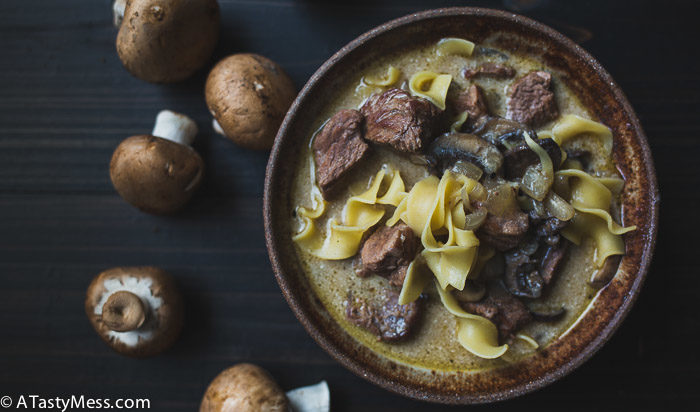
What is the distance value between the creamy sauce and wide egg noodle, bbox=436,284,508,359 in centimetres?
10

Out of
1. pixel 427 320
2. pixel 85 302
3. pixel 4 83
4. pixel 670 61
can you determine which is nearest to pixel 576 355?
pixel 427 320

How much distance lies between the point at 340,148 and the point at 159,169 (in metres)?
1.38

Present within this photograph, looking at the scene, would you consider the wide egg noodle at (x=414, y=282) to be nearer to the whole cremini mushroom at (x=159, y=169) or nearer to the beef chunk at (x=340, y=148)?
the beef chunk at (x=340, y=148)

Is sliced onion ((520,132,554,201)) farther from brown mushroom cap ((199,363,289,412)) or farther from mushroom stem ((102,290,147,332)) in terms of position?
mushroom stem ((102,290,147,332))

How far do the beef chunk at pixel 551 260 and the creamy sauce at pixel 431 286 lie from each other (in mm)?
102

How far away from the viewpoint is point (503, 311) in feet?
10.7

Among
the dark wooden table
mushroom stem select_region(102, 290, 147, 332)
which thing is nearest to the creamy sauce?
the dark wooden table

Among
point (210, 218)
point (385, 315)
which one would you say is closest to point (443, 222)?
point (385, 315)

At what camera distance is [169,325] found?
150 inches

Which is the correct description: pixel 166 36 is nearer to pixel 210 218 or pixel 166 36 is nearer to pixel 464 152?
pixel 210 218

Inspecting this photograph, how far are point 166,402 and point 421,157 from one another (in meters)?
2.86

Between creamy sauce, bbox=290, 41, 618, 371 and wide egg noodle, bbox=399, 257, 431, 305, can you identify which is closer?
wide egg noodle, bbox=399, 257, 431, 305

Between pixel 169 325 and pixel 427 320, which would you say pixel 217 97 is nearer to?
pixel 169 325

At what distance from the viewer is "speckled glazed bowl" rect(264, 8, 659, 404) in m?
3.16
